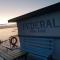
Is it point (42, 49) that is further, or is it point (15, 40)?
point (15, 40)

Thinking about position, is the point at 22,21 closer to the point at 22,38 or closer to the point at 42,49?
the point at 22,38

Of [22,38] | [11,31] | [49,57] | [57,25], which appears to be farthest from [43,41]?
[11,31]

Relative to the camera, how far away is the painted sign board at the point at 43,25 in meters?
4.39

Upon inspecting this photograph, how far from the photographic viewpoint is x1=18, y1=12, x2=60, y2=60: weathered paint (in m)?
4.45

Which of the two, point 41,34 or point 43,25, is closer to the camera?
point 43,25

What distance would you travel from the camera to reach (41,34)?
16.8ft

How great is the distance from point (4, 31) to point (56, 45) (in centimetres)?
797

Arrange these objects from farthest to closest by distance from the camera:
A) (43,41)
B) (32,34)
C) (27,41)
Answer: (27,41), (32,34), (43,41)

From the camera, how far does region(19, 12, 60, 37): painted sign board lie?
4.39m

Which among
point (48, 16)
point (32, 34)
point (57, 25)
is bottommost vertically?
point (32, 34)

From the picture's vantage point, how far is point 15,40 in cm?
1034

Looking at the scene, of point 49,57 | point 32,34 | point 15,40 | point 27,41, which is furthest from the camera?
point 15,40

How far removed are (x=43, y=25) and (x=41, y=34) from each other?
1.31 feet

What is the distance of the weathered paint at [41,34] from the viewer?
4.45m
